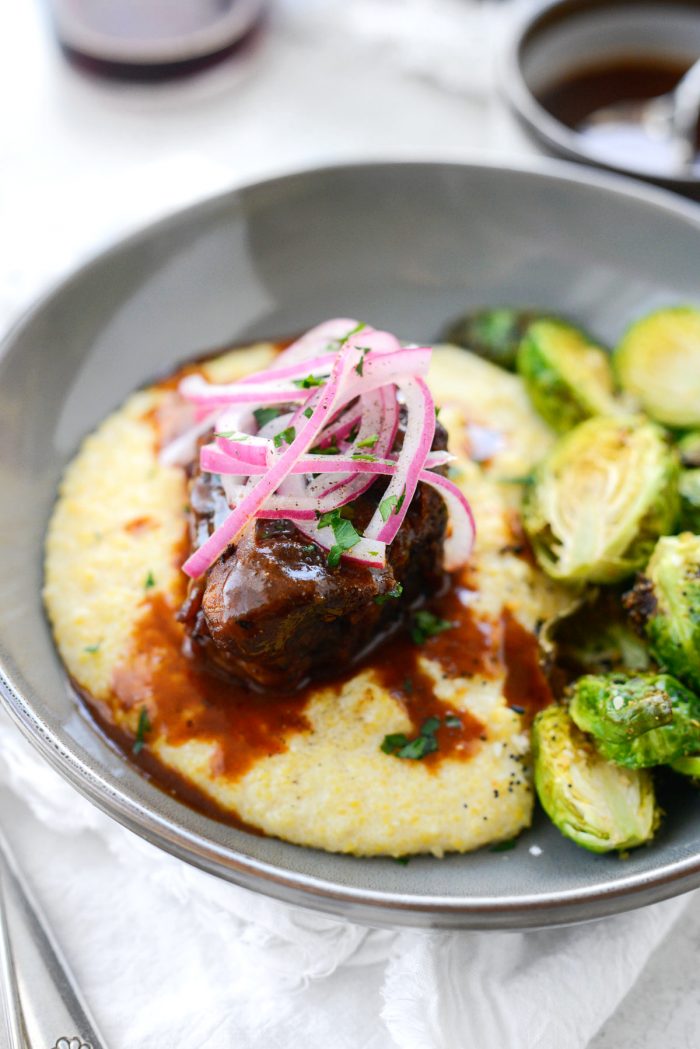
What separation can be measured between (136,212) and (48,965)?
520cm

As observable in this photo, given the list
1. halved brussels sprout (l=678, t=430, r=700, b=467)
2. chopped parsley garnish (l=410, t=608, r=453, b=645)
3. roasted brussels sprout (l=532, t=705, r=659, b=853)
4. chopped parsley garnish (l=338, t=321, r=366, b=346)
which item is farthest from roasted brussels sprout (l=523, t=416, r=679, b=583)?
chopped parsley garnish (l=338, t=321, r=366, b=346)

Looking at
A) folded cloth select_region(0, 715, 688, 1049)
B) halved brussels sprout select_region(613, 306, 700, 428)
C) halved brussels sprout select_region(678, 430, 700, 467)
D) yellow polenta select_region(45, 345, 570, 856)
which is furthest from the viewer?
halved brussels sprout select_region(613, 306, 700, 428)

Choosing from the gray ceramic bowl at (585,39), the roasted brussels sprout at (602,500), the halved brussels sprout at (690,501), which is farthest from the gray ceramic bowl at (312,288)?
the halved brussels sprout at (690,501)

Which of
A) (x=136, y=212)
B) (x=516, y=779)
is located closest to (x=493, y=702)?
(x=516, y=779)

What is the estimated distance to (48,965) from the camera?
12.9 ft

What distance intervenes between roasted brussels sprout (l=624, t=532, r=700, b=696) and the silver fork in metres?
2.77

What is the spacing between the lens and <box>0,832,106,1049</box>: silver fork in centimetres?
367

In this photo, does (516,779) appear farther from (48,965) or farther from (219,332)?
(219,332)

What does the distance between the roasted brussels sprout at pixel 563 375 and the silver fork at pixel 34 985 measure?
11.7ft

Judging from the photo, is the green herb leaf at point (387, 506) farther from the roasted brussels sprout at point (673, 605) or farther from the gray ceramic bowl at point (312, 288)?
the gray ceramic bowl at point (312, 288)

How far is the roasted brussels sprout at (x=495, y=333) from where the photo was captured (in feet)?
19.2

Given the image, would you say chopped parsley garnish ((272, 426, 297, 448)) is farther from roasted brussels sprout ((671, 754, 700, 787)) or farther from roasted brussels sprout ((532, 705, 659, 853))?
roasted brussels sprout ((671, 754, 700, 787))

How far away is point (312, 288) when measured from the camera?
20.1 ft

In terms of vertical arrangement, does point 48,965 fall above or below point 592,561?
below
